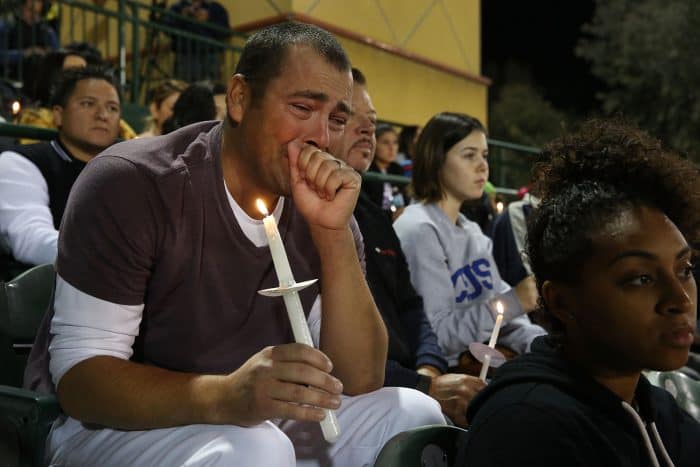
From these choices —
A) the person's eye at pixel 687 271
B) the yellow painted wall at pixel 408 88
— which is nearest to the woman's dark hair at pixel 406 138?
the yellow painted wall at pixel 408 88

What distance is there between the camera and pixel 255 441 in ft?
5.36

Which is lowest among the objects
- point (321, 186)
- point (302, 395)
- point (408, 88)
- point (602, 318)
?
point (302, 395)

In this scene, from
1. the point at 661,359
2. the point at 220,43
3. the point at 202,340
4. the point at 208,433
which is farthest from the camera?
the point at 220,43

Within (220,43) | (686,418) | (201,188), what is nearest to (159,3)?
(220,43)

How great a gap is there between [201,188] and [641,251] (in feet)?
3.47

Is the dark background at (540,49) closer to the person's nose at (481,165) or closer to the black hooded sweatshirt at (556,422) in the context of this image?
the person's nose at (481,165)

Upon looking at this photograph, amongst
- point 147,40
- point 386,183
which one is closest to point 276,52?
point 386,183

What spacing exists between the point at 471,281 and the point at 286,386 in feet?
7.29

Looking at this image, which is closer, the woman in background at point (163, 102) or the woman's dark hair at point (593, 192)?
the woman's dark hair at point (593, 192)

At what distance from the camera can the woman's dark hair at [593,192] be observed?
5.19 feet

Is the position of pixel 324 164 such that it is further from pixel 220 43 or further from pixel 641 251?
pixel 220 43

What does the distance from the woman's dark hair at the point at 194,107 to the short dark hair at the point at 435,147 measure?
1278 millimetres

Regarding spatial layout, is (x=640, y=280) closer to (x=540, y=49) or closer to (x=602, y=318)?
(x=602, y=318)

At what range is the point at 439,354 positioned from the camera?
3.15m
